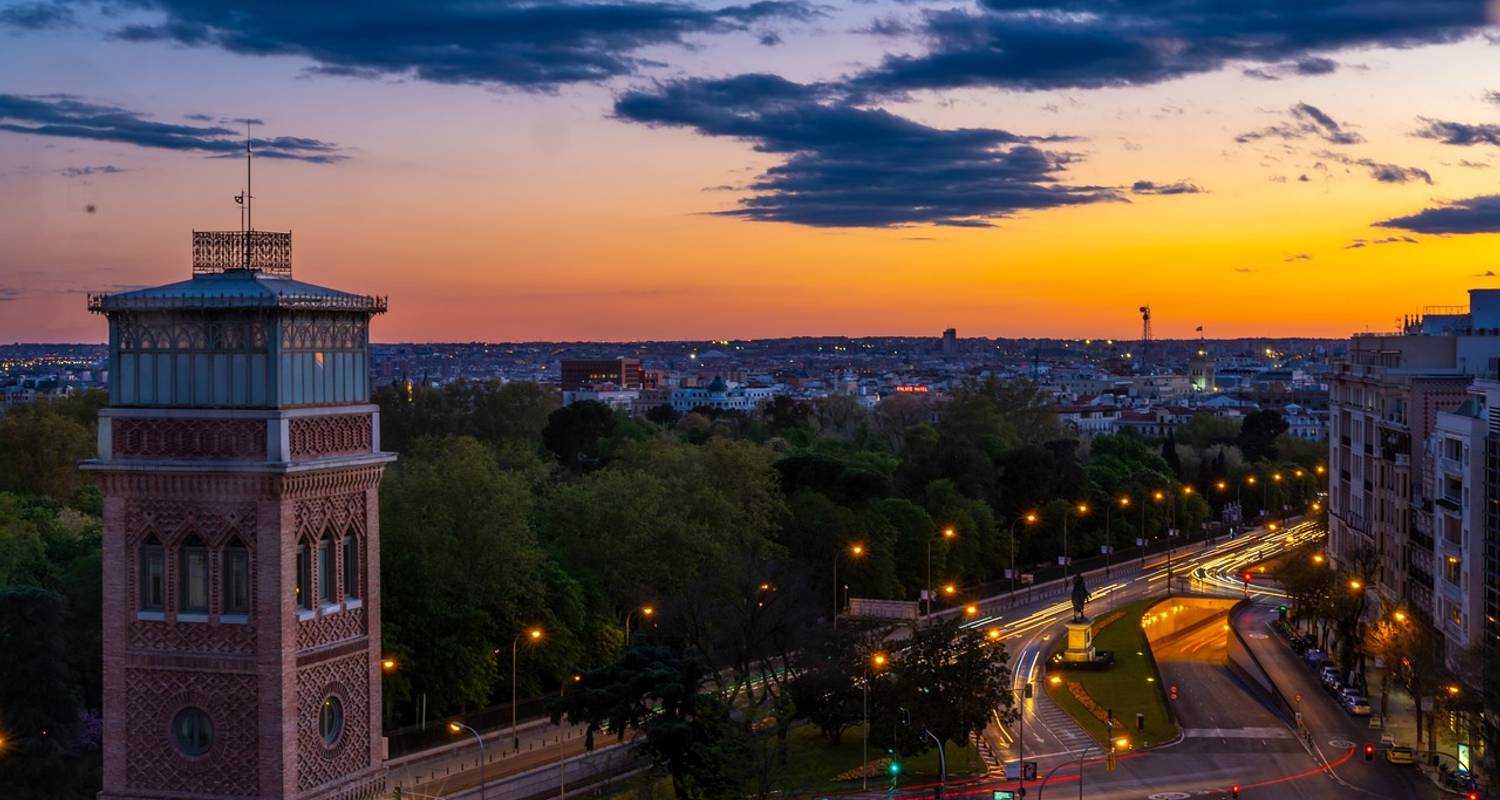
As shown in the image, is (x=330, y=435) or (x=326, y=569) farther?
(x=326, y=569)

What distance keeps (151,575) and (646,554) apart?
44150 mm

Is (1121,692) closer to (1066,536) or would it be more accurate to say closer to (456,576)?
(456,576)

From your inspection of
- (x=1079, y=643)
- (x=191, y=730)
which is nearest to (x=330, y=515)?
(x=191, y=730)

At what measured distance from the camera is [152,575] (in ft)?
98.2

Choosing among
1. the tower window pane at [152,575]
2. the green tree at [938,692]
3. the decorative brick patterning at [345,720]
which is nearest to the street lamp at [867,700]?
the green tree at [938,692]

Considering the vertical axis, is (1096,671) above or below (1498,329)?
below

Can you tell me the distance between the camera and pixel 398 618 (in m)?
59.9

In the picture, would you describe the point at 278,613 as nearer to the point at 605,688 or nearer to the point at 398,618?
the point at 605,688

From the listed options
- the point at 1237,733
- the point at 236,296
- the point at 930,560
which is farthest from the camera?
the point at 930,560

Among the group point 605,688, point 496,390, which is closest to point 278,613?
point 605,688

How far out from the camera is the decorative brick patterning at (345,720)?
2967cm

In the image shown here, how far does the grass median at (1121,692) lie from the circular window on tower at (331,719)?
3762 cm

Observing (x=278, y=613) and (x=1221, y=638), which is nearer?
(x=278, y=613)

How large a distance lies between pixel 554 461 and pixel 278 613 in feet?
282
